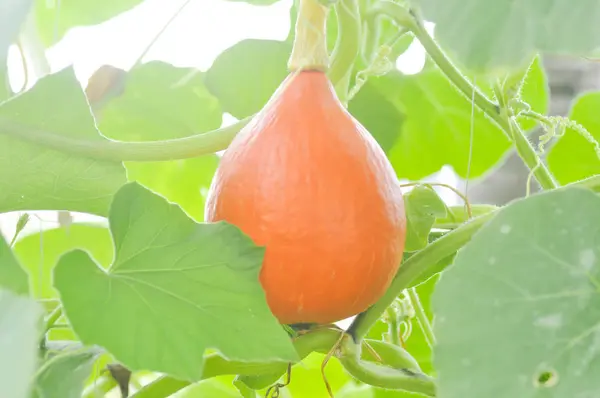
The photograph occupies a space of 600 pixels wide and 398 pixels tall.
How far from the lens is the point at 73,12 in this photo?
604 mm

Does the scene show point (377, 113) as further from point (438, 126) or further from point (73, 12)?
point (73, 12)

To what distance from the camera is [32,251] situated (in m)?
0.61

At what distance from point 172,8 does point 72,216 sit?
199mm

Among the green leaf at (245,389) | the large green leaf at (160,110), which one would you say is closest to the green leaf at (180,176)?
the large green leaf at (160,110)

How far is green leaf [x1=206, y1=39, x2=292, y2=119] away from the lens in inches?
22.1

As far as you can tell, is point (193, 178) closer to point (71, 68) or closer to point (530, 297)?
point (71, 68)

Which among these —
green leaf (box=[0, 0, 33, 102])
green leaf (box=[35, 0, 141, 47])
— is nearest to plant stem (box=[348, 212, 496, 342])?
green leaf (box=[0, 0, 33, 102])

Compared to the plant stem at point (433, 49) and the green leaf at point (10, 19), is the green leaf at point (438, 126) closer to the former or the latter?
the plant stem at point (433, 49)

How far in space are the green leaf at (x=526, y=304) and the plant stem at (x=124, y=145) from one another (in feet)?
0.57

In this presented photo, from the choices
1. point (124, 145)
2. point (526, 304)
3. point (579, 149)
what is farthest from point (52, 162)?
point (579, 149)

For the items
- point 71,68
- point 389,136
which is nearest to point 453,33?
point 71,68

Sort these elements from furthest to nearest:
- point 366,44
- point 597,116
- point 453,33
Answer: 1. point 597,116
2. point 366,44
3. point 453,33

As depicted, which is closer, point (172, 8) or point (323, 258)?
point (323, 258)

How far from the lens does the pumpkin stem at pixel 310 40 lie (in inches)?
13.7
